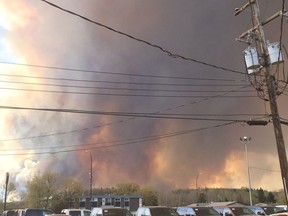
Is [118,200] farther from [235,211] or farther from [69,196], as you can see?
[235,211]

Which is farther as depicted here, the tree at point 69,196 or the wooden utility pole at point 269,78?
the tree at point 69,196

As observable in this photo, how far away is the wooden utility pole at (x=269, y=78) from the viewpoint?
1833 centimetres

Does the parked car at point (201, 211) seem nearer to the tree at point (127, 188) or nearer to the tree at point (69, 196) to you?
the tree at point (69, 196)

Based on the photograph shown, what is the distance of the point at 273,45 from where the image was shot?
2062 cm

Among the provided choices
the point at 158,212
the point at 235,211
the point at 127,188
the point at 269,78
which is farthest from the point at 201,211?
the point at 127,188

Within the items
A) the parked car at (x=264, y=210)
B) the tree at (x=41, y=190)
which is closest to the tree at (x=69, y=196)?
the tree at (x=41, y=190)

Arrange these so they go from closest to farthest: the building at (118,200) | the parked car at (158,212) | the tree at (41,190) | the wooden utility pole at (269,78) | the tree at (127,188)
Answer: the wooden utility pole at (269,78)
the parked car at (158,212)
the tree at (41,190)
the building at (118,200)
the tree at (127,188)

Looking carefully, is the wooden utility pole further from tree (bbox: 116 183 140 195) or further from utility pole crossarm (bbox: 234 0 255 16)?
tree (bbox: 116 183 140 195)

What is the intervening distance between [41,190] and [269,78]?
8708 centimetres

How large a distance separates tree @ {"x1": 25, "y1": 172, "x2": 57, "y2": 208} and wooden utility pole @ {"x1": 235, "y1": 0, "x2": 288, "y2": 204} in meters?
85.4

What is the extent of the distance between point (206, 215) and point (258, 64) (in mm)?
12279

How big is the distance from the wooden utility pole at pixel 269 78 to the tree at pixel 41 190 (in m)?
85.4

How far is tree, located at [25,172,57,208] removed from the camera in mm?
97125

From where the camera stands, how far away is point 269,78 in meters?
20.2
